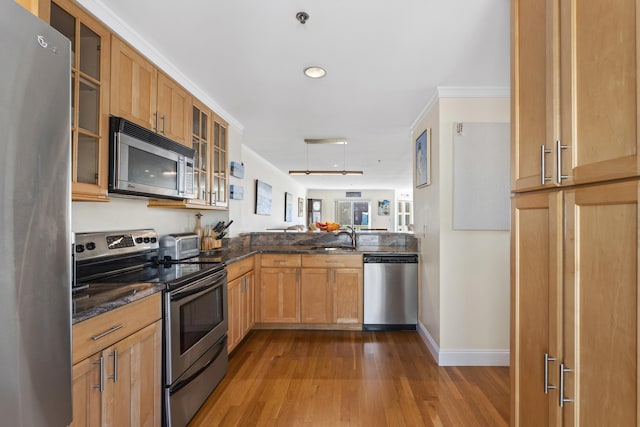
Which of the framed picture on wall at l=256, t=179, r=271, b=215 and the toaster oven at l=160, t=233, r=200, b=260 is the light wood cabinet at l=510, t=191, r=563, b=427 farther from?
the framed picture on wall at l=256, t=179, r=271, b=215

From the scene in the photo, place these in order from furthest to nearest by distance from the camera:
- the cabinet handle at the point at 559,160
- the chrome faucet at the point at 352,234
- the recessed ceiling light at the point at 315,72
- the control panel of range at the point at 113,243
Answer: the chrome faucet at the point at 352,234 → the recessed ceiling light at the point at 315,72 → the control panel of range at the point at 113,243 → the cabinet handle at the point at 559,160

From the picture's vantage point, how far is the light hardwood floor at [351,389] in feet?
6.56

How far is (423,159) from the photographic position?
322cm

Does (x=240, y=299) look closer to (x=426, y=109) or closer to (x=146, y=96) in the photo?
(x=146, y=96)

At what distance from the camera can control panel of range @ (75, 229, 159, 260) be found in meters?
1.87

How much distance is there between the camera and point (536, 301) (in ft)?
3.60

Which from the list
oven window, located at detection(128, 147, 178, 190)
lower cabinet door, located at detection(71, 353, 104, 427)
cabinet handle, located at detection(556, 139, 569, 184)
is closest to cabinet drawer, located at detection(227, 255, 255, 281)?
oven window, located at detection(128, 147, 178, 190)

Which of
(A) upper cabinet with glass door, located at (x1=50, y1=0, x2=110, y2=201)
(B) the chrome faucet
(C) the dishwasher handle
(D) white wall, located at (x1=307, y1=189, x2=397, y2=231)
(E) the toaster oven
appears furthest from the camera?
(D) white wall, located at (x1=307, y1=189, x2=397, y2=231)

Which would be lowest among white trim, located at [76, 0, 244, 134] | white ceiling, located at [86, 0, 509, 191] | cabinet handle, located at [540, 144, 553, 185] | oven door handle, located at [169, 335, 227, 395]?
oven door handle, located at [169, 335, 227, 395]

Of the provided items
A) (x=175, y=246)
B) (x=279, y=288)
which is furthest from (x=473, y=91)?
(x=175, y=246)

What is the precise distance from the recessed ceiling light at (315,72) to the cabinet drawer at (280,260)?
1884mm

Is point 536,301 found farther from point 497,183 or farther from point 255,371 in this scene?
point 255,371

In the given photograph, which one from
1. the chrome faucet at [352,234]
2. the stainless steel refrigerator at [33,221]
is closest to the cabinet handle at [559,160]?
the stainless steel refrigerator at [33,221]

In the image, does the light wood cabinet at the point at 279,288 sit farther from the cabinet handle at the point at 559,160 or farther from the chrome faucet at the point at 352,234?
the cabinet handle at the point at 559,160
